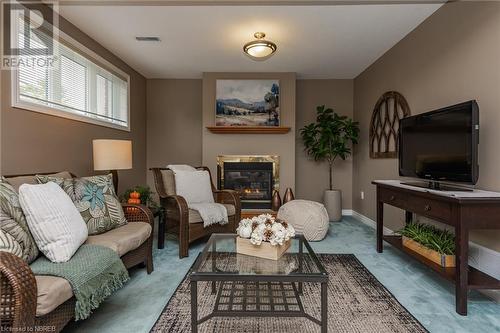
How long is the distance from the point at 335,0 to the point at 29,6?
275cm

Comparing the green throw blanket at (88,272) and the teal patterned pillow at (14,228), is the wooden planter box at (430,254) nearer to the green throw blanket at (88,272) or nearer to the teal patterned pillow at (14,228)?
the green throw blanket at (88,272)

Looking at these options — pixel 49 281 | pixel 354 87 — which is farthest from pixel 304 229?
pixel 354 87

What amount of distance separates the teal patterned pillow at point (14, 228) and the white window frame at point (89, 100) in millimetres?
1035

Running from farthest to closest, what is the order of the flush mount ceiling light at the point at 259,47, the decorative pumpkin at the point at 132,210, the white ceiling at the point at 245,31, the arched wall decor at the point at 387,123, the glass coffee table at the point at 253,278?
the arched wall decor at the point at 387,123, the flush mount ceiling light at the point at 259,47, the white ceiling at the point at 245,31, the decorative pumpkin at the point at 132,210, the glass coffee table at the point at 253,278

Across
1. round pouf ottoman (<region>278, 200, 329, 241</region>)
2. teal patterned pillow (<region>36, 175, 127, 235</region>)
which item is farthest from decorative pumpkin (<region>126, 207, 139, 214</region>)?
round pouf ottoman (<region>278, 200, 329, 241</region>)

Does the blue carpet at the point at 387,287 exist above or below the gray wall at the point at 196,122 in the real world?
below

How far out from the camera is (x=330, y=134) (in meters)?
4.63

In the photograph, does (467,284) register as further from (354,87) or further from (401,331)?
(354,87)

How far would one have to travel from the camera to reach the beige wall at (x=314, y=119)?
16.9 feet

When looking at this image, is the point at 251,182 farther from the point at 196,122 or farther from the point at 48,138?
the point at 48,138

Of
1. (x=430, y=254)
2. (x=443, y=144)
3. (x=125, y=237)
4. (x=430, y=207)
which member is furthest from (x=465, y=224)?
(x=125, y=237)

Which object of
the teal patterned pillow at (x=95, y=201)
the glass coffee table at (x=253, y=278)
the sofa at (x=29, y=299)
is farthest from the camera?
the teal patterned pillow at (x=95, y=201)

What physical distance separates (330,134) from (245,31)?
2.28m

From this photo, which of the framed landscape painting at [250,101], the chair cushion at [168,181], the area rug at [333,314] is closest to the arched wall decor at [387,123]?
Result: the framed landscape painting at [250,101]
